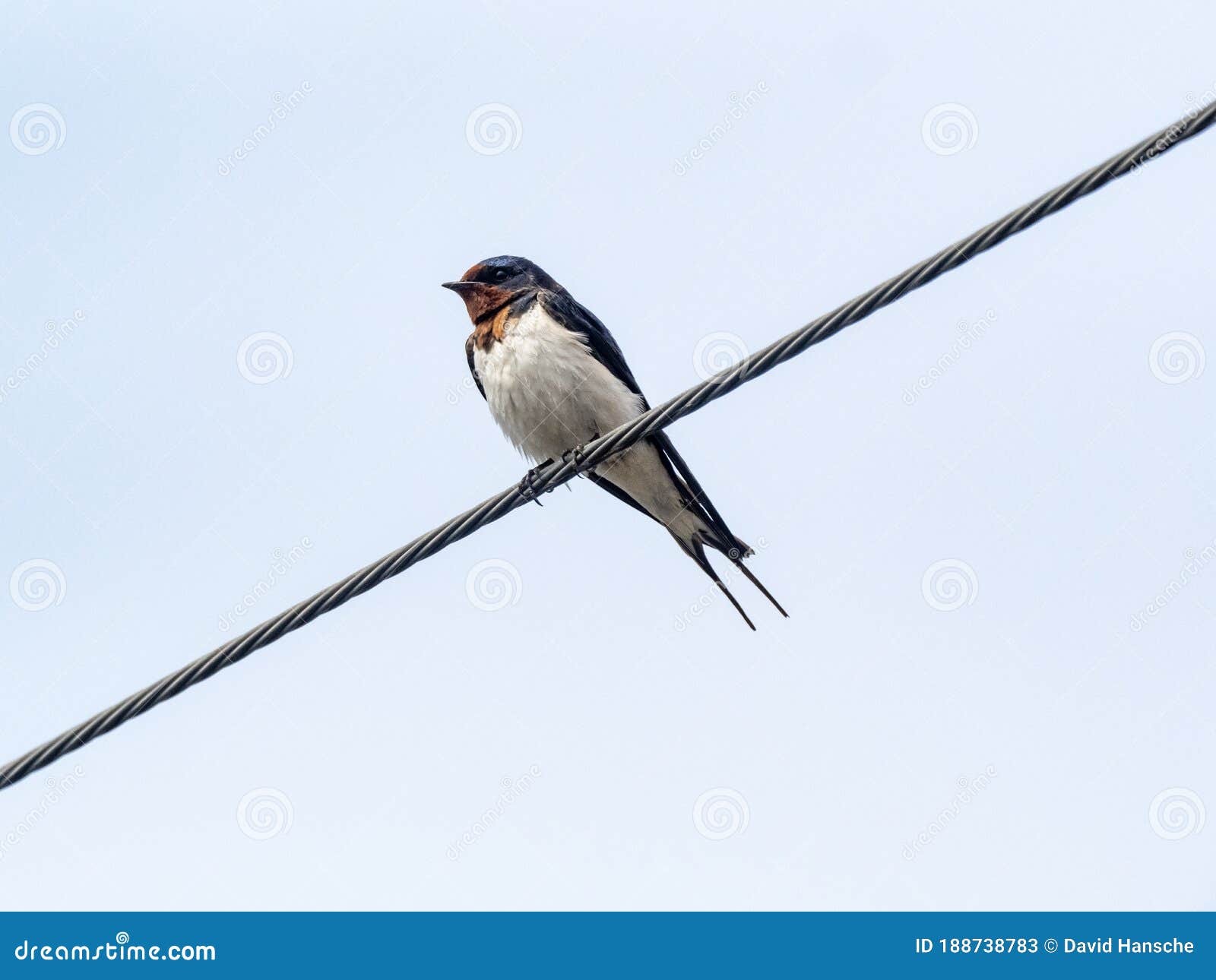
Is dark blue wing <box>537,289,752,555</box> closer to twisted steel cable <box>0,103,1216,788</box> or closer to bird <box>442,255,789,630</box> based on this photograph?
bird <box>442,255,789,630</box>

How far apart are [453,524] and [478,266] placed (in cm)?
330

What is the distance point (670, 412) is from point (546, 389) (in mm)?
2342

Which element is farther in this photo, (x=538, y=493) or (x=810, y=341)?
(x=538, y=493)

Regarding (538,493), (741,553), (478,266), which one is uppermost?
(478,266)

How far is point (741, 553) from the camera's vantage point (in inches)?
289

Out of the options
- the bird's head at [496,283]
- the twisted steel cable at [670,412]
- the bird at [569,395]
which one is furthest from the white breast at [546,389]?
the twisted steel cable at [670,412]

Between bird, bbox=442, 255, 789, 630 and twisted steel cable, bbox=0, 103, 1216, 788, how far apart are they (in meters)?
2.07

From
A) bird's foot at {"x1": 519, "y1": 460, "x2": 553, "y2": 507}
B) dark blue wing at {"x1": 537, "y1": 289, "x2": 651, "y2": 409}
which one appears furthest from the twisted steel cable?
dark blue wing at {"x1": 537, "y1": 289, "x2": 651, "y2": 409}

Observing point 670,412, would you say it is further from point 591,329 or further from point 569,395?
point 591,329

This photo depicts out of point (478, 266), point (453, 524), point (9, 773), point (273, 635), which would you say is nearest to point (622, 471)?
point (478, 266)

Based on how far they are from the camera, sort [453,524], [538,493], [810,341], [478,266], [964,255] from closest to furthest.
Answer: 1. [964,255]
2. [810,341]
3. [453,524]
4. [538,493]
5. [478,266]

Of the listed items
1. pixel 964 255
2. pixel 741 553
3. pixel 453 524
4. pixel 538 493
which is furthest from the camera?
pixel 741 553

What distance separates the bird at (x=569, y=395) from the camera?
741 cm

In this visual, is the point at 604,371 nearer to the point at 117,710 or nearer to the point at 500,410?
the point at 500,410
